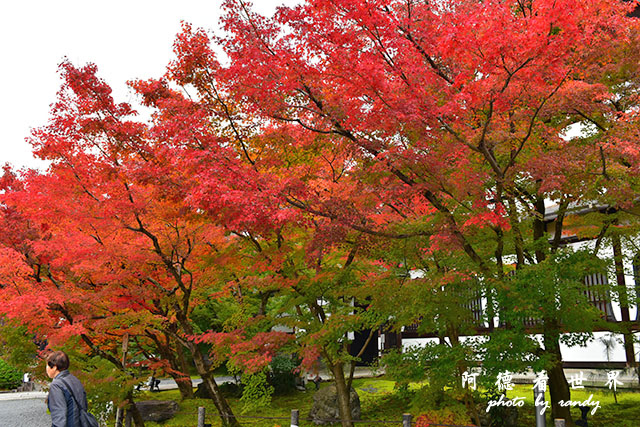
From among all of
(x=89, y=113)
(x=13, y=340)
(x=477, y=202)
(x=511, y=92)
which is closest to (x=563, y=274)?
(x=477, y=202)

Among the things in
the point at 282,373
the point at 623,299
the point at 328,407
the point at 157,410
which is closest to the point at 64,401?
the point at 328,407

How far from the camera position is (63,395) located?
5285 millimetres

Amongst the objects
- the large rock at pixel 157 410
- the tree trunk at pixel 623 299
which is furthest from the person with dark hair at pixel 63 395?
the large rock at pixel 157 410

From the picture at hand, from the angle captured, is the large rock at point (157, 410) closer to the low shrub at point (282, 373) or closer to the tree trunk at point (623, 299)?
the low shrub at point (282, 373)

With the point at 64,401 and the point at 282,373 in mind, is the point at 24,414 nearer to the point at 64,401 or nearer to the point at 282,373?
the point at 282,373

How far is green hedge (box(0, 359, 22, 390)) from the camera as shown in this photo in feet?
92.4

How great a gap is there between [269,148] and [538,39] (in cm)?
550

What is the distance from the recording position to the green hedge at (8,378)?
2817 centimetres

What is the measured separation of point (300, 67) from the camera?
766cm

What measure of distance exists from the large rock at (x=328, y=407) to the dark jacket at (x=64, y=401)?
9207 millimetres

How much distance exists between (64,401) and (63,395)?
6 cm

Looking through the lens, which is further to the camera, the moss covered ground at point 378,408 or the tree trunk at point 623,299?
the moss covered ground at point 378,408

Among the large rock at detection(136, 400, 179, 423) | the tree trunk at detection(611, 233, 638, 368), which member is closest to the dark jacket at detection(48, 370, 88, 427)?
the tree trunk at detection(611, 233, 638, 368)

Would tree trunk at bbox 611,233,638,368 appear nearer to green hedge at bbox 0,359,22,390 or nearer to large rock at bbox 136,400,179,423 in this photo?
large rock at bbox 136,400,179,423
